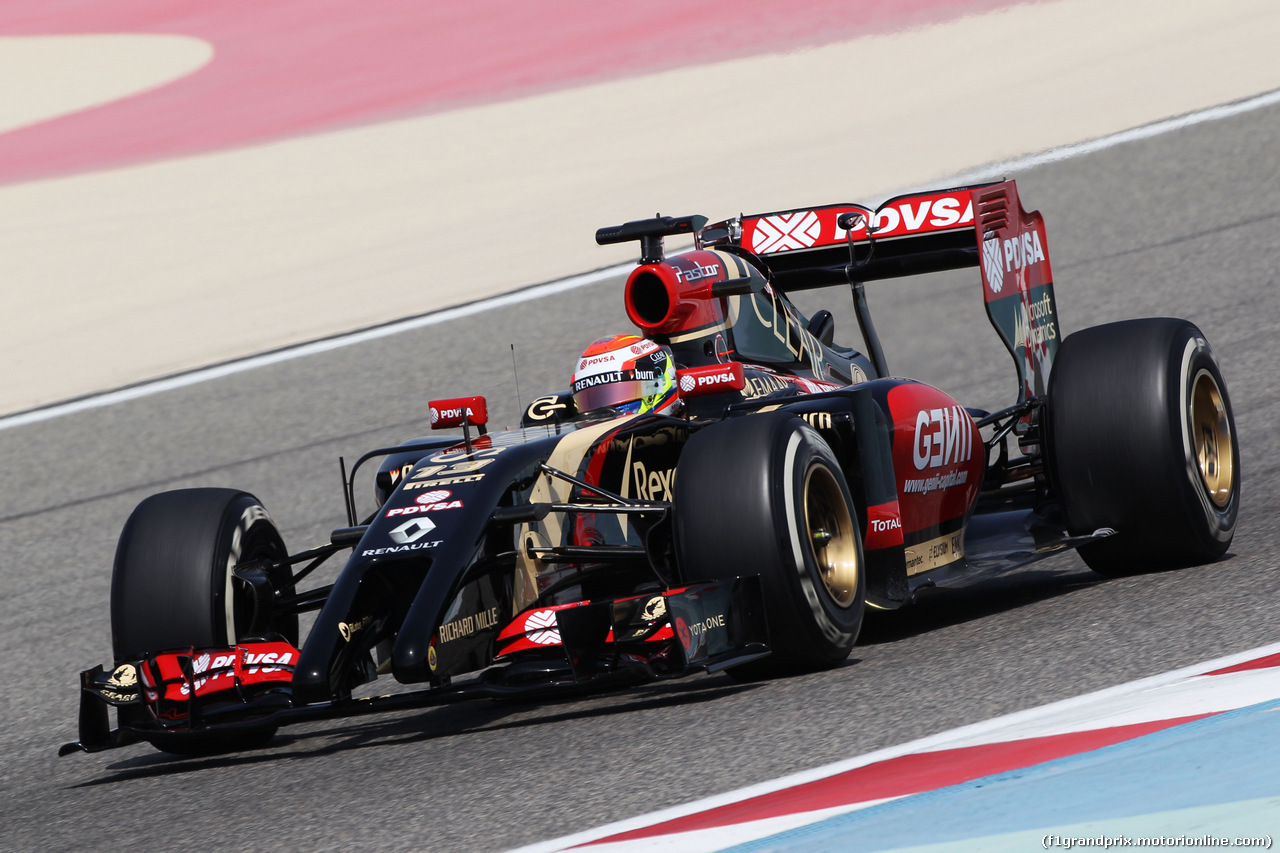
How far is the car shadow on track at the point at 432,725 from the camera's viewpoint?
20.8ft

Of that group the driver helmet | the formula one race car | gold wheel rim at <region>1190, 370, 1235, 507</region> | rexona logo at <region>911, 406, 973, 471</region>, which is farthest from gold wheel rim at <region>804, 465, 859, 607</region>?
gold wheel rim at <region>1190, 370, 1235, 507</region>

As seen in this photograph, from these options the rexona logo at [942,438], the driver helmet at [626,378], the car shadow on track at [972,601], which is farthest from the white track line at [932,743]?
the driver helmet at [626,378]

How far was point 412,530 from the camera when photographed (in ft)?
20.5

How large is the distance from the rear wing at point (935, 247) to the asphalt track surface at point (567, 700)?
1206 mm

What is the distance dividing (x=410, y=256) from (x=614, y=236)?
10.9m

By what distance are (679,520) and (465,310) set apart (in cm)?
1038

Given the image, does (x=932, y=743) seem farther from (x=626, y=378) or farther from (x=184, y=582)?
(x=184, y=582)

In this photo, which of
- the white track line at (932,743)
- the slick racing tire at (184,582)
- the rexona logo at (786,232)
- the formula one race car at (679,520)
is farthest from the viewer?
the rexona logo at (786,232)

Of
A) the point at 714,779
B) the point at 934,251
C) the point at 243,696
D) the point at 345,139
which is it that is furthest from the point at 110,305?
the point at 714,779

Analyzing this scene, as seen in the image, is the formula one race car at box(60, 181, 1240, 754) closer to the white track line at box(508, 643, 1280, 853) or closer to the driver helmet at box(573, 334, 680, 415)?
the driver helmet at box(573, 334, 680, 415)

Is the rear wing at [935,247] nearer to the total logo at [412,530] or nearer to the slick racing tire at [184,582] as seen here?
the total logo at [412,530]

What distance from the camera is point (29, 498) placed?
12.9 m

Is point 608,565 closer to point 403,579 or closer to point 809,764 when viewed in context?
point 403,579

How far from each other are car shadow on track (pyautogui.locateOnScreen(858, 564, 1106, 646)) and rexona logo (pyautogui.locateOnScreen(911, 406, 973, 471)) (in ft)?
1.93
